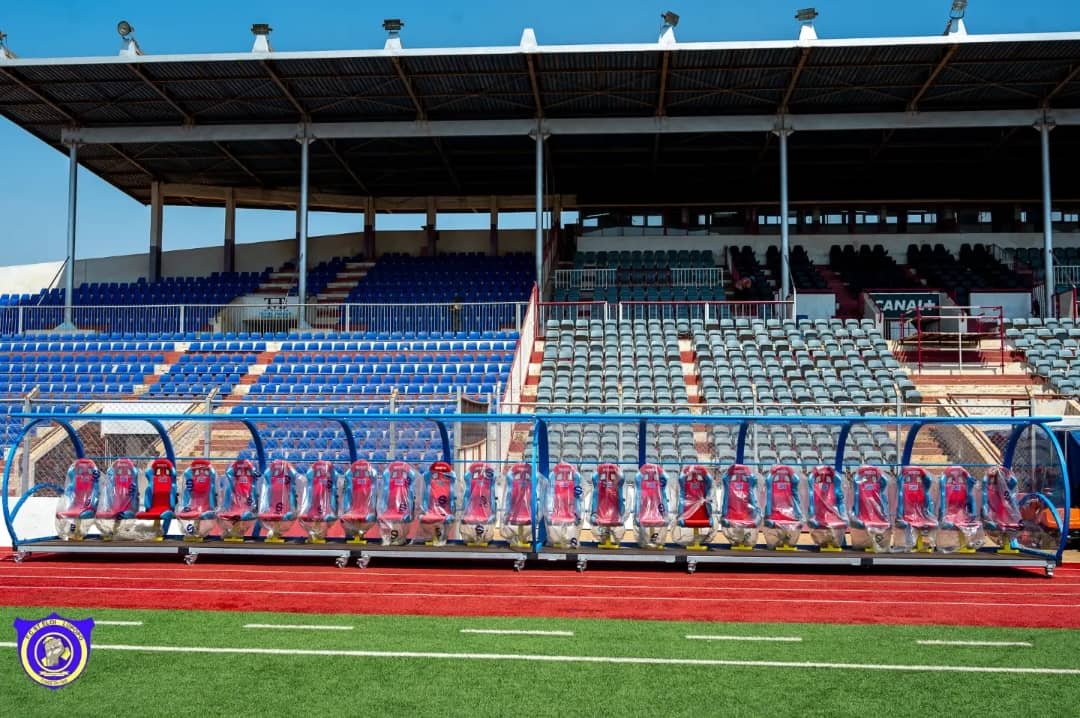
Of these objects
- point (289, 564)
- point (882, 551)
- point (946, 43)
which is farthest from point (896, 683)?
point (946, 43)

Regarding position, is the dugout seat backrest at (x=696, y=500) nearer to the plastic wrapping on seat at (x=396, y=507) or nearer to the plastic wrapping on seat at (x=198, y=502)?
the plastic wrapping on seat at (x=396, y=507)

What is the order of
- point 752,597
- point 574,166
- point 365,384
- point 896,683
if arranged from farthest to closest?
point 574,166, point 365,384, point 752,597, point 896,683

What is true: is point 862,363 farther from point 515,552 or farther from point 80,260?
point 80,260

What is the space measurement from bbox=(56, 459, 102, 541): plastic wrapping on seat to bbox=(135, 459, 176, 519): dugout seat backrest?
0.64m

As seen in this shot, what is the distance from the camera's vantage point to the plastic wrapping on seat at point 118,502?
12648mm

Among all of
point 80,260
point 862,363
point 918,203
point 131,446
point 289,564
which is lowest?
point 289,564

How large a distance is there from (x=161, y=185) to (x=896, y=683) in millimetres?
34217

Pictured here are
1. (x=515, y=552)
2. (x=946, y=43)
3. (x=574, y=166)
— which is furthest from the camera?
(x=574, y=166)

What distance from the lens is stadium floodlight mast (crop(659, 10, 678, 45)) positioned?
78.2 feet

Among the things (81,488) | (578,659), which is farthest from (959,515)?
(81,488)

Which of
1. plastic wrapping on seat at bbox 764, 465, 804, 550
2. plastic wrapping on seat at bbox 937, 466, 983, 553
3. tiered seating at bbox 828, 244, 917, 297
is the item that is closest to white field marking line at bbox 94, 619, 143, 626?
plastic wrapping on seat at bbox 764, 465, 804, 550

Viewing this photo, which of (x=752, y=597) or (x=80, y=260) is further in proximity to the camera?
(x=80, y=260)

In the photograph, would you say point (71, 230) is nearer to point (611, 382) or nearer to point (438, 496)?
point (611, 382)

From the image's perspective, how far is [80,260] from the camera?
120 feet
